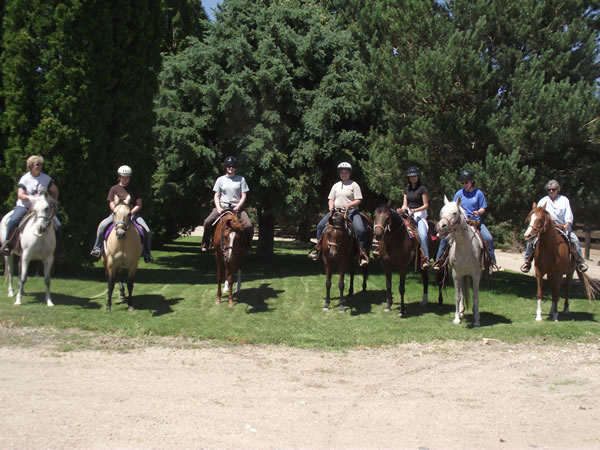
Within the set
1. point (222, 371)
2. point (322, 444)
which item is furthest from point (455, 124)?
point (322, 444)

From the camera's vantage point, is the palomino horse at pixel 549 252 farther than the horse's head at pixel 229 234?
No

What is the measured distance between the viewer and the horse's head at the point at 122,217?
10078 millimetres

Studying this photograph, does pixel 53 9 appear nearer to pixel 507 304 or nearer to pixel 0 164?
pixel 0 164

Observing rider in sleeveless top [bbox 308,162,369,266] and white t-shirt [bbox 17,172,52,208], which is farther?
rider in sleeveless top [bbox 308,162,369,266]

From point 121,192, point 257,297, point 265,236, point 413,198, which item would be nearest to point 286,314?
point 257,297

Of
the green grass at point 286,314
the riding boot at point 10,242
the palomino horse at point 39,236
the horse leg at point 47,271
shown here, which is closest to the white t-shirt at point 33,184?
the palomino horse at point 39,236

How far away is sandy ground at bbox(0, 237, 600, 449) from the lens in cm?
480

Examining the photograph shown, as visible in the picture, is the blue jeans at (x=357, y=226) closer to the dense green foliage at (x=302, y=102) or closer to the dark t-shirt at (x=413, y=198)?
the dark t-shirt at (x=413, y=198)

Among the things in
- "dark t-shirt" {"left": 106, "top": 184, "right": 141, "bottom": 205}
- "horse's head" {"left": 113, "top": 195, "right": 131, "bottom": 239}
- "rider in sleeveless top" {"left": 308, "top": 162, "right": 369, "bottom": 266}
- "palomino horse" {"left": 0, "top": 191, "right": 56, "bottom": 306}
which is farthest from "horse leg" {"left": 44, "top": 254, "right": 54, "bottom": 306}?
"rider in sleeveless top" {"left": 308, "top": 162, "right": 369, "bottom": 266}

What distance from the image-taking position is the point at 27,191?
10781mm

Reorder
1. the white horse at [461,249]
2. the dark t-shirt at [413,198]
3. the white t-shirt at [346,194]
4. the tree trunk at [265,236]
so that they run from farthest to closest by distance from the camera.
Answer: the tree trunk at [265,236] < the dark t-shirt at [413,198] < the white t-shirt at [346,194] < the white horse at [461,249]

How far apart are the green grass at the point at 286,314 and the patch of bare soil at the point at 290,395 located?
0.58m

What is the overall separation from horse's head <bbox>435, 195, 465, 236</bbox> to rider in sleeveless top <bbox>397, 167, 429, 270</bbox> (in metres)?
1.56

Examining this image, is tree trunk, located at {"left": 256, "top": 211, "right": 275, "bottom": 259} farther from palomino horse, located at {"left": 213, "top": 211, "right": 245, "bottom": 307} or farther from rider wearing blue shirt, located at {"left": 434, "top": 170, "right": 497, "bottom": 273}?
rider wearing blue shirt, located at {"left": 434, "top": 170, "right": 497, "bottom": 273}
